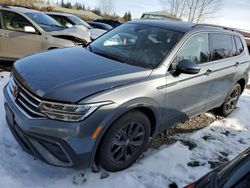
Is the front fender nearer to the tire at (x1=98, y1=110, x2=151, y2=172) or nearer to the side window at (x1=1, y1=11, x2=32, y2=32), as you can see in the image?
the tire at (x1=98, y1=110, x2=151, y2=172)

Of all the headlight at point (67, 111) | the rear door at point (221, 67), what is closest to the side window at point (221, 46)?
the rear door at point (221, 67)

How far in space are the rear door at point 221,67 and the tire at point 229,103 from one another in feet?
1.03

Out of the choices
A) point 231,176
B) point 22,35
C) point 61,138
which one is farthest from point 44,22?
point 231,176

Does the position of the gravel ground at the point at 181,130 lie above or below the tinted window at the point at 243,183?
below

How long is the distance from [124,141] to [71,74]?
3.22ft

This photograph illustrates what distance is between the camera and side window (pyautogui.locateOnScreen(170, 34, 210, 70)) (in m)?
4.21

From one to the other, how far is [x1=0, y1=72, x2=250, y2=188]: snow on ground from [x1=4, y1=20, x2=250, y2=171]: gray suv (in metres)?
0.21

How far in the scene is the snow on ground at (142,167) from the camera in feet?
11.2

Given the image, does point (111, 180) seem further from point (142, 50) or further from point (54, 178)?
point (142, 50)

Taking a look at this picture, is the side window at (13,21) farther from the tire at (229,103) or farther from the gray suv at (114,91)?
the tire at (229,103)

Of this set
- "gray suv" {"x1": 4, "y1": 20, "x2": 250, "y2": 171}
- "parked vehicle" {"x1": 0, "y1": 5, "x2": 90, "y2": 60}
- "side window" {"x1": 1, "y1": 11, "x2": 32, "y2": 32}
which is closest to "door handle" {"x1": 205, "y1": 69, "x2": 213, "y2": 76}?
"gray suv" {"x1": 4, "y1": 20, "x2": 250, "y2": 171}

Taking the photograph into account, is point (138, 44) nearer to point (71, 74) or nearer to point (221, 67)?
point (71, 74)

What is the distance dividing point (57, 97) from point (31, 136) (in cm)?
48

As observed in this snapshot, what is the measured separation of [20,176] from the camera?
11.1ft
